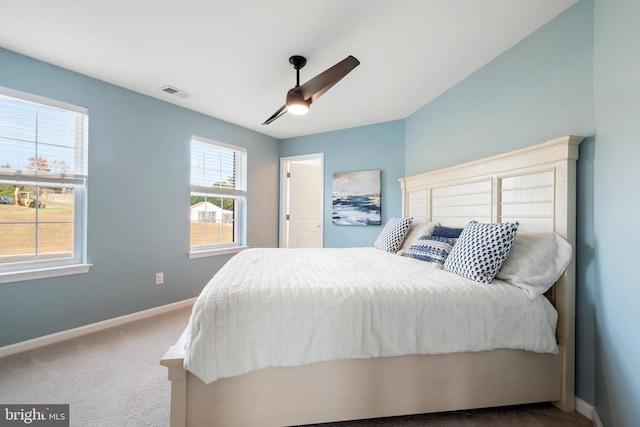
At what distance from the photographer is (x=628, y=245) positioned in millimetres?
1262

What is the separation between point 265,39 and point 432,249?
206 centimetres

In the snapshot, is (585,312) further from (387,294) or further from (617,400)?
(387,294)

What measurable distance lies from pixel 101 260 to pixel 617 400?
153 inches

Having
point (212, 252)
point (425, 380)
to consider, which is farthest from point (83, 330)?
point (425, 380)

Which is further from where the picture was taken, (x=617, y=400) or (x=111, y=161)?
(x=111, y=161)

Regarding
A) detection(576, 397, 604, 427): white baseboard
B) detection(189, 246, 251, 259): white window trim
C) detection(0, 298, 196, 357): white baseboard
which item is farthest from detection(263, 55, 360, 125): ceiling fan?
detection(0, 298, 196, 357): white baseboard

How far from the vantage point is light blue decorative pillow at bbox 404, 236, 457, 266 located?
83.0 inches

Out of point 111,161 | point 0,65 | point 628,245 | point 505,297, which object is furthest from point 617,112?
point 0,65

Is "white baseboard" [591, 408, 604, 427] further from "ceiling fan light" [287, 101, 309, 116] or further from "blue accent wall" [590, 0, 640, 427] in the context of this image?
"ceiling fan light" [287, 101, 309, 116]

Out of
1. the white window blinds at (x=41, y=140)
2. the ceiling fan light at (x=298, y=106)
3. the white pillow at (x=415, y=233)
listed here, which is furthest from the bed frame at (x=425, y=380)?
the white window blinds at (x=41, y=140)

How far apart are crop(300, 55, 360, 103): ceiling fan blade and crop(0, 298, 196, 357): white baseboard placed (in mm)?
2861

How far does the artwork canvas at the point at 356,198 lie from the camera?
3.93m

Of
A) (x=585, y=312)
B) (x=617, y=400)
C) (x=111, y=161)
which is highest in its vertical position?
(x=111, y=161)

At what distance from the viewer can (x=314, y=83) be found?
2.02m
